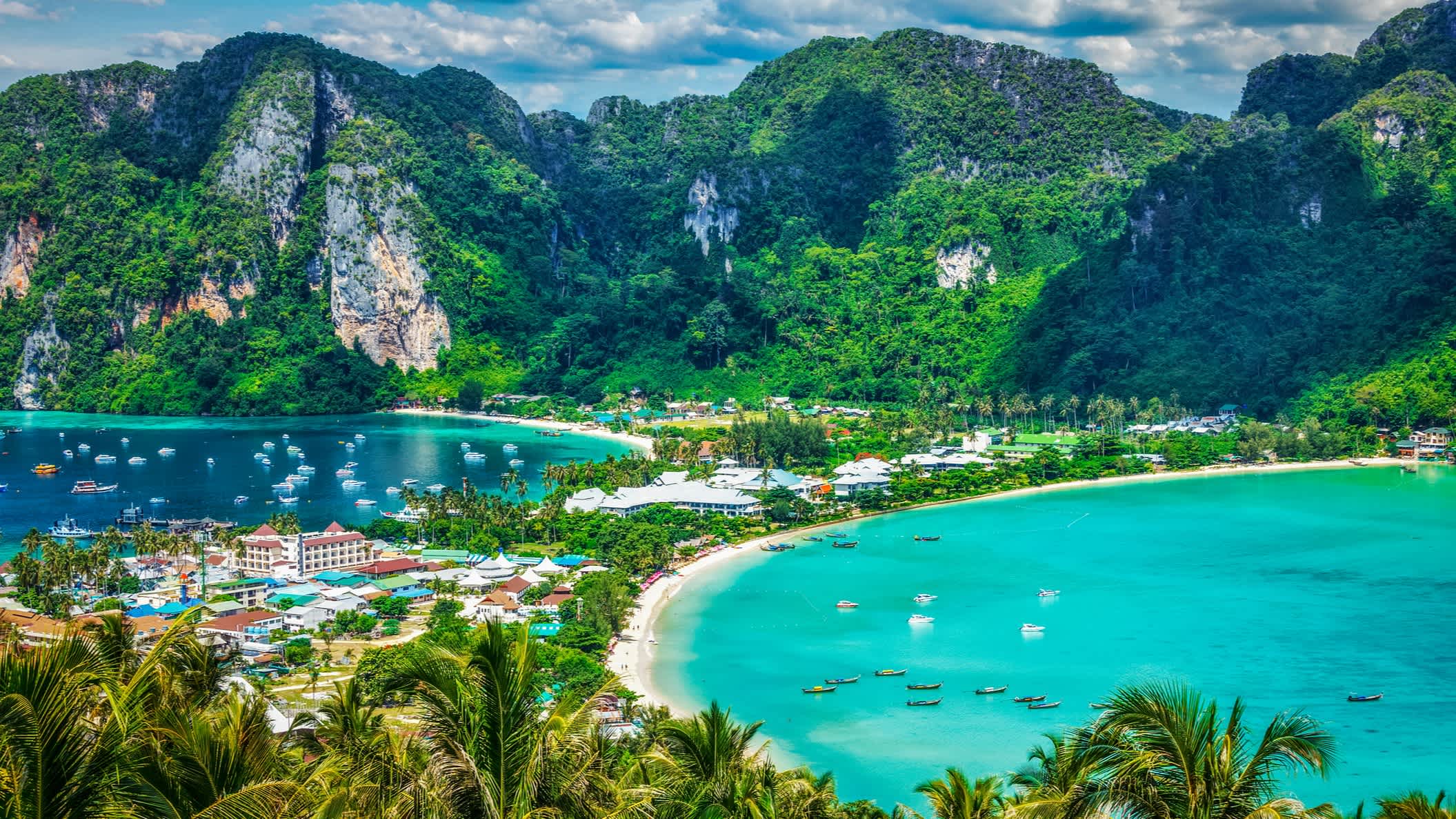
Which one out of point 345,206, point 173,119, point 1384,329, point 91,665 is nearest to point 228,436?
point 345,206

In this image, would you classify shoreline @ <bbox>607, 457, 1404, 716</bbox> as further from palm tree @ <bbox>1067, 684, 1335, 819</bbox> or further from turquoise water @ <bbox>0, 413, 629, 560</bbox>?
turquoise water @ <bbox>0, 413, 629, 560</bbox>

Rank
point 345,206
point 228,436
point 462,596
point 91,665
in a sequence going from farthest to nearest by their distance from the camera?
1. point 345,206
2. point 228,436
3. point 462,596
4. point 91,665

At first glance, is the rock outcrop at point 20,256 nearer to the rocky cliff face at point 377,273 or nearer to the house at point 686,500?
the rocky cliff face at point 377,273

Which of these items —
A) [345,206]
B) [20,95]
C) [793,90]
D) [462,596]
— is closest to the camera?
[462,596]

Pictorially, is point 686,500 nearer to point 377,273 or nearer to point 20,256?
point 377,273

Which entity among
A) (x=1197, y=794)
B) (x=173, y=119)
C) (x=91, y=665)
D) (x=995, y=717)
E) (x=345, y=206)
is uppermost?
(x=173, y=119)

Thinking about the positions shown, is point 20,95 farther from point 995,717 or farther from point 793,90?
point 995,717

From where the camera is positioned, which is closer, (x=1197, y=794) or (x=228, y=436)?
Answer: (x=1197, y=794)
